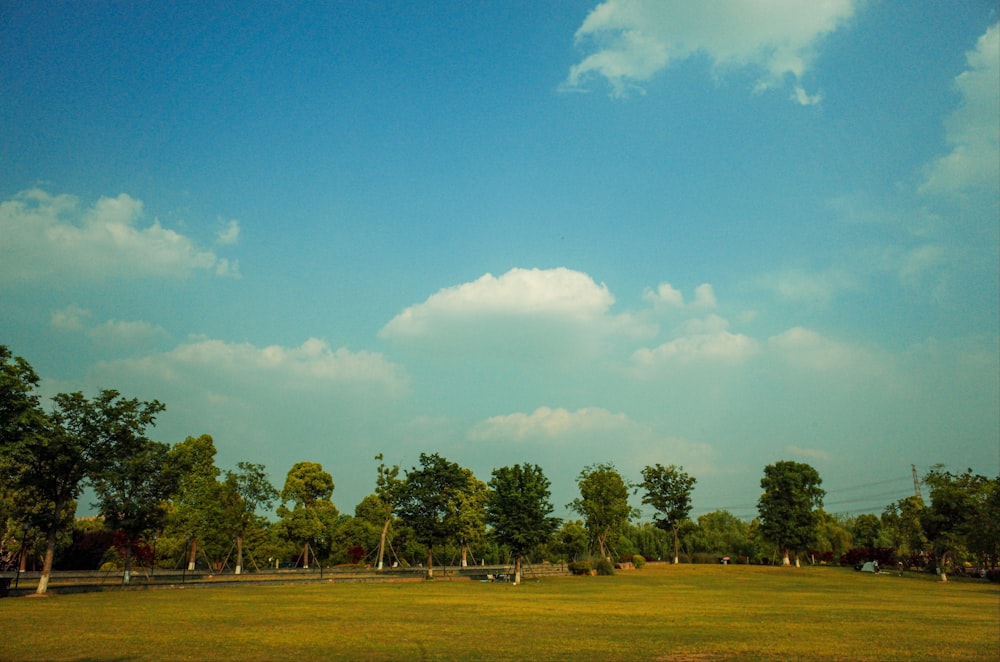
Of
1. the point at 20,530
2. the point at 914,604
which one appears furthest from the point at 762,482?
the point at 20,530

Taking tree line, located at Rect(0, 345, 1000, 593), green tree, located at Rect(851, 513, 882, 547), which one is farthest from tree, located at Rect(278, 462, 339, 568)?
green tree, located at Rect(851, 513, 882, 547)

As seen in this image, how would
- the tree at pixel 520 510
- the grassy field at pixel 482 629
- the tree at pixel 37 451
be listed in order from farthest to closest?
the tree at pixel 520 510
the tree at pixel 37 451
the grassy field at pixel 482 629

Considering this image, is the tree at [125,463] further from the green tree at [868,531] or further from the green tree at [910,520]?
the green tree at [868,531]

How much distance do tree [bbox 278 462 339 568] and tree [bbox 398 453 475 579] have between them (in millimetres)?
10648

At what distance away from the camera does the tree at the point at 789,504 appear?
3506 inches

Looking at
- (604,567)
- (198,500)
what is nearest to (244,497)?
(198,500)

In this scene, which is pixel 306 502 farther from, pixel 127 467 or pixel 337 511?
pixel 127 467

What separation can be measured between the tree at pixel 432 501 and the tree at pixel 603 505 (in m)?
33.1

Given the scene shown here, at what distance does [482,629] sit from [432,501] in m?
41.8

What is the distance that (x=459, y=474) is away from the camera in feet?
213

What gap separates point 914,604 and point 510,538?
108 ft

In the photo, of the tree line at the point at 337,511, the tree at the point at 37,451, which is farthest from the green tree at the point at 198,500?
the tree at the point at 37,451

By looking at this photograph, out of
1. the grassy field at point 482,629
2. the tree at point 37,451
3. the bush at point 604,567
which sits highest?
the tree at point 37,451

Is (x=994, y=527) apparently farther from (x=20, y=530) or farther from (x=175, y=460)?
(x=20, y=530)
